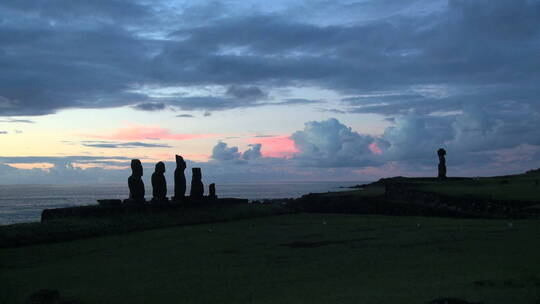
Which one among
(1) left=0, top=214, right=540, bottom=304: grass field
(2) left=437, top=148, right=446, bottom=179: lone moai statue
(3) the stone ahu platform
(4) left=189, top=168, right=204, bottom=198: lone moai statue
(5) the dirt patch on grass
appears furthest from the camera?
(2) left=437, top=148, right=446, bottom=179: lone moai statue

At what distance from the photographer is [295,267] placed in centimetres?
1728

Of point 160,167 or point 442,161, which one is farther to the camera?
point 442,161

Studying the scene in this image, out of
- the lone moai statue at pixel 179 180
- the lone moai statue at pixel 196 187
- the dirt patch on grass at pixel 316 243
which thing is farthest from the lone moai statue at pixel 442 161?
the dirt patch on grass at pixel 316 243

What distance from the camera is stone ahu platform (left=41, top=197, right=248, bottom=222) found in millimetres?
33562

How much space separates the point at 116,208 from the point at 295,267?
72.3 ft

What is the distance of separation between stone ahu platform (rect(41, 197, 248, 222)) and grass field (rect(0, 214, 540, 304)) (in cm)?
621

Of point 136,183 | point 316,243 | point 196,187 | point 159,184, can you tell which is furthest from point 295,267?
point 196,187

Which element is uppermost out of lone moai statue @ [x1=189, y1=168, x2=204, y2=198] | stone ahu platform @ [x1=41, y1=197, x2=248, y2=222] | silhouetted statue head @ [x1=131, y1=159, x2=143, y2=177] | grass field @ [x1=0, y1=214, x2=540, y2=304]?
silhouetted statue head @ [x1=131, y1=159, x2=143, y2=177]

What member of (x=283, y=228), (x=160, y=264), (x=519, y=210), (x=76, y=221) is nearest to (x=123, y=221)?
(x=76, y=221)

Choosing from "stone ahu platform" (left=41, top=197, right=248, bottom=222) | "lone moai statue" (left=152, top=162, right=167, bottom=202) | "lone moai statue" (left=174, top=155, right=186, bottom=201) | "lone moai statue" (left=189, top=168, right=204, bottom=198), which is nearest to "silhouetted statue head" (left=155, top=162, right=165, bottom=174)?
"lone moai statue" (left=152, top=162, right=167, bottom=202)

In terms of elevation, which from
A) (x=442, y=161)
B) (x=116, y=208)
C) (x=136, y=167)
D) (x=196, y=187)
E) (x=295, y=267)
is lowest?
(x=295, y=267)

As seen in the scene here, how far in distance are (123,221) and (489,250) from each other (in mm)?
22634

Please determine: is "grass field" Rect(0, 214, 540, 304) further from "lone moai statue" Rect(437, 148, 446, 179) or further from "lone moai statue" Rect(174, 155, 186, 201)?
"lone moai statue" Rect(437, 148, 446, 179)

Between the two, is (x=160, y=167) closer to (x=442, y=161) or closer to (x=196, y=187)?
(x=196, y=187)
